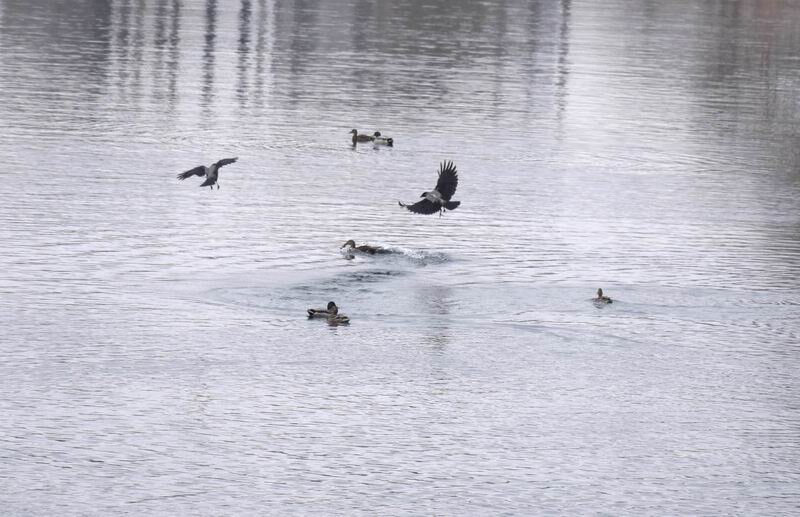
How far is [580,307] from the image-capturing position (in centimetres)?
3828

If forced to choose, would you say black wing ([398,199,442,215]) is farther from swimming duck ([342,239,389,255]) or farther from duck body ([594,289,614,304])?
duck body ([594,289,614,304])

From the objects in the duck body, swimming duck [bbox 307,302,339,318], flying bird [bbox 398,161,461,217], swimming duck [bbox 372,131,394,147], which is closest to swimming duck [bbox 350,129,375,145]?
swimming duck [bbox 372,131,394,147]

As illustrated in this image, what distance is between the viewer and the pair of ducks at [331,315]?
118ft

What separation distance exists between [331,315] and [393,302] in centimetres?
259

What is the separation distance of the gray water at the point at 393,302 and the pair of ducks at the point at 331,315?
0.96 ft

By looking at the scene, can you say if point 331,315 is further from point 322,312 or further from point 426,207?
point 426,207

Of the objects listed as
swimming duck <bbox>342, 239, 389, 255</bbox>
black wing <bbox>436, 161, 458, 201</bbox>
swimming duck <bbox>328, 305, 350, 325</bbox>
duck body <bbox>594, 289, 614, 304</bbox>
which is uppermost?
black wing <bbox>436, 161, 458, 201</bbox>

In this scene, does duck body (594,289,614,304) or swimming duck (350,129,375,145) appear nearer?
duck body (594,289,614,304)

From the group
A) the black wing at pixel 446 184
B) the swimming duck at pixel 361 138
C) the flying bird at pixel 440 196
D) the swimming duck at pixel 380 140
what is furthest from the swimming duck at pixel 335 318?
the swimming duck at pixel 361 138

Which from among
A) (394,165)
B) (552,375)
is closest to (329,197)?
(394,165)

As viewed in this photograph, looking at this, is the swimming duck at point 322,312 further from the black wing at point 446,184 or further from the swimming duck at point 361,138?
the swimming duck at point 361,138

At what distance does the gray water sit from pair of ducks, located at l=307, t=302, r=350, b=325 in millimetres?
292

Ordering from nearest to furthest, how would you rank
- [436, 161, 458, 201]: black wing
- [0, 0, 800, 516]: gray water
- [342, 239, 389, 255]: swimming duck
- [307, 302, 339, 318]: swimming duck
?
1. [0, 0, 800, 516]: gray water
2. [307, 302, 339, 318]: swimming duck
3. [436, 161, 458, 201]: black wing
4. [342, 239, 389, 255]: swimming duck

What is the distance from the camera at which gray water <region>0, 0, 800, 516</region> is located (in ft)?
91.7
